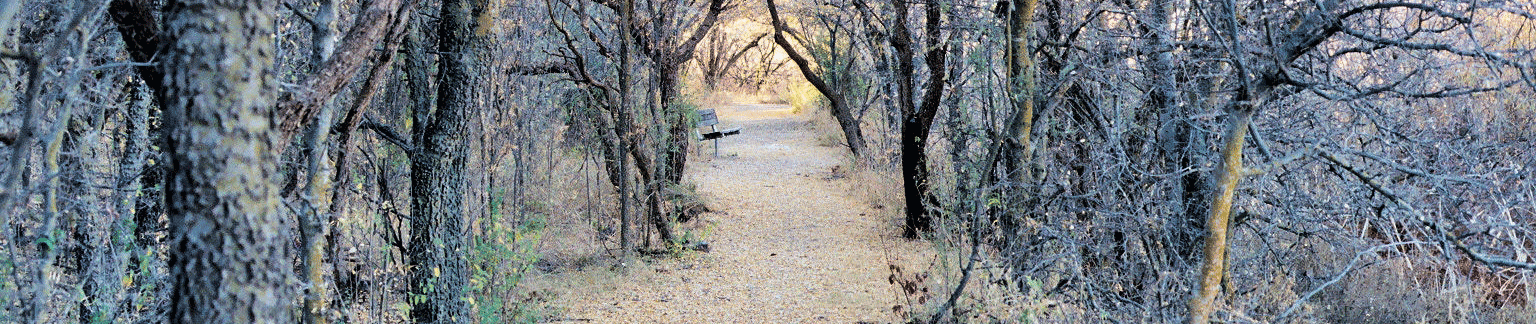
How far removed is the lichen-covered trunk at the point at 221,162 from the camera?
1871mm

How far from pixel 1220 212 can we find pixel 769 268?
4.93 meters

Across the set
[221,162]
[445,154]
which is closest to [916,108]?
[445,154]

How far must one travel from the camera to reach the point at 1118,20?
16.4ft

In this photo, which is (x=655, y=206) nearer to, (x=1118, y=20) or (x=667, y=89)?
(x=667, y=89)

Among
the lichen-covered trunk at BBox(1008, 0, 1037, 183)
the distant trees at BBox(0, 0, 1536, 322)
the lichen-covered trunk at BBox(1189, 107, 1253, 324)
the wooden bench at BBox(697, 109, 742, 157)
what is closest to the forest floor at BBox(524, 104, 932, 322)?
the distant trees at BBox(0, 0, 1536, 322)

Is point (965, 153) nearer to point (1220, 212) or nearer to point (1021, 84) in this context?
point (1021, 84)

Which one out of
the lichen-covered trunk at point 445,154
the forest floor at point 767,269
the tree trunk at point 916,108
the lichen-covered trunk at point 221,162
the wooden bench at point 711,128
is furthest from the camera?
the wooden bench at point 711,128

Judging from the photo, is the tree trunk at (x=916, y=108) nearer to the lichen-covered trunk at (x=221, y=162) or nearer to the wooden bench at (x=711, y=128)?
the lichen-covered trunk at (x=221, y=162)

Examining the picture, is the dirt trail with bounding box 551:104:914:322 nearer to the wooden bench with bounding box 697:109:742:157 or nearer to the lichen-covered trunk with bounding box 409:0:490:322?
the lichen-covered trunk with bounding box 409:0:490:322

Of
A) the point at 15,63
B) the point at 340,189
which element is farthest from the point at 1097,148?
the point at 15,63

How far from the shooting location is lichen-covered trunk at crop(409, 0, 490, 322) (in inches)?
171

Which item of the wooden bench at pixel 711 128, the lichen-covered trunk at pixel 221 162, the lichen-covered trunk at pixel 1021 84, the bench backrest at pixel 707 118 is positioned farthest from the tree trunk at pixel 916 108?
the bench backrest at pixel 707 118

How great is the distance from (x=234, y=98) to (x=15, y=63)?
138 centimetres

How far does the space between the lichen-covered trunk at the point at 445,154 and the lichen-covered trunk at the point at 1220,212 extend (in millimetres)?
3050
